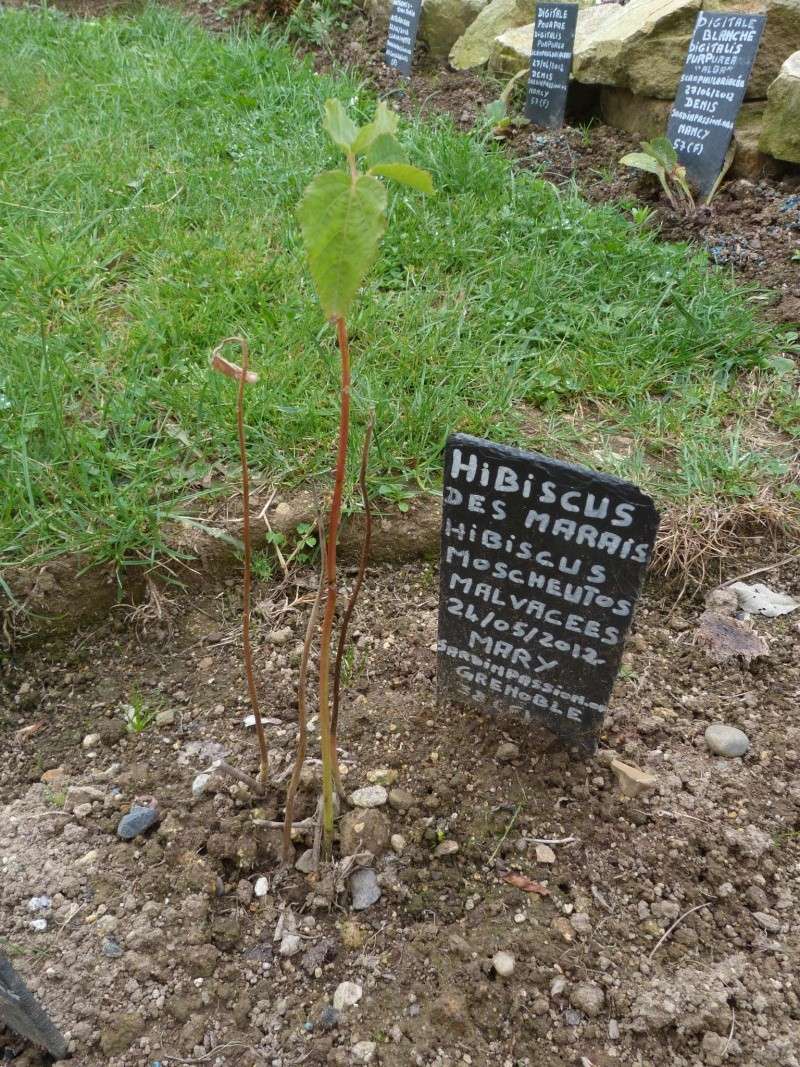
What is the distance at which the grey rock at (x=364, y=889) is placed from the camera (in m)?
1.45

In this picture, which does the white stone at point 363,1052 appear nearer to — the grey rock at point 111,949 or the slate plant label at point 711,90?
the grey rock at point 111,949

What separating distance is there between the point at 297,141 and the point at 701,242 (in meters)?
1.77

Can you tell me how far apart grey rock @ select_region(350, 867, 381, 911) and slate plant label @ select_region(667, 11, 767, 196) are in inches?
121

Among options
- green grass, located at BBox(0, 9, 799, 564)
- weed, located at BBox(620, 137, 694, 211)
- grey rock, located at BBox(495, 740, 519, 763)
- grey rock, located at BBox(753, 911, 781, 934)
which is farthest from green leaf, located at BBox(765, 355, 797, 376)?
grey rock, located at BBox(753, 911, 781, 934)

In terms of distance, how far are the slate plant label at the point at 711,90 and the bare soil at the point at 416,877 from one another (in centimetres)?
230

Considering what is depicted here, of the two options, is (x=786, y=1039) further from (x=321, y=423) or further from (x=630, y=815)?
(x=321, y=423)

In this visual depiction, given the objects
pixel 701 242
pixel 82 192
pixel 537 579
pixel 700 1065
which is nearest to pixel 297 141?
pixel 82 192

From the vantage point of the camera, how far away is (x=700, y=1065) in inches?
49.6

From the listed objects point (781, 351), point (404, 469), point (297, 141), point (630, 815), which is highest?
point (297, 141)

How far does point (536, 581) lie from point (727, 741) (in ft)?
1.87

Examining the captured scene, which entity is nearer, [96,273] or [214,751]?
[214,751]

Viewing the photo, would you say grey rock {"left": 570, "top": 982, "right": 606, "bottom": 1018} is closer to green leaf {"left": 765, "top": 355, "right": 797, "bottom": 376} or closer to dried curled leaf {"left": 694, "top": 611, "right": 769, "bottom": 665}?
dried curled leaf {"left": 694, "top": 611, "right": 769, "bottom": 665}

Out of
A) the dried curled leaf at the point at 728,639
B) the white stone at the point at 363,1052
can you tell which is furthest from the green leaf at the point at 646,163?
the white stone at the point at 363,1052

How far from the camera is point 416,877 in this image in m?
1.48
